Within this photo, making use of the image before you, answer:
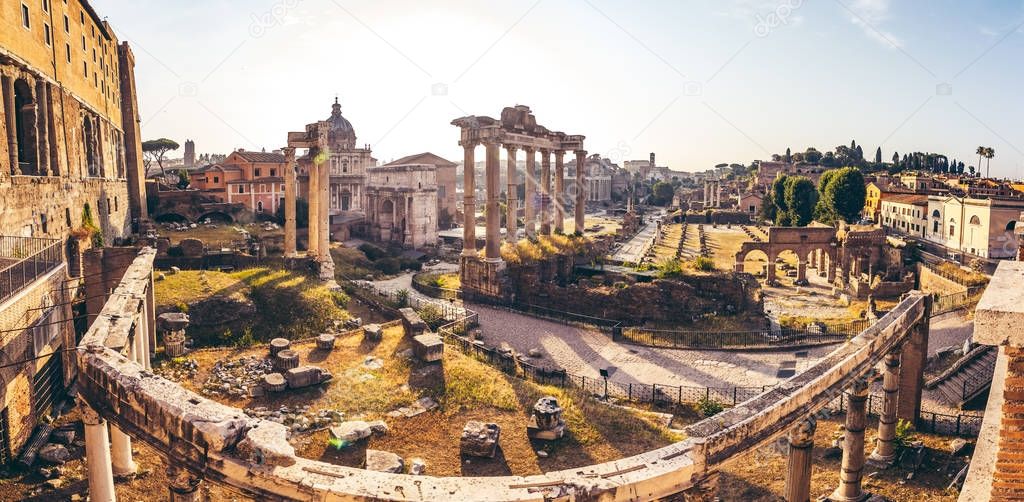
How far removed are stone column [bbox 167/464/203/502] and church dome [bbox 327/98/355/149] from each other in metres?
62.1

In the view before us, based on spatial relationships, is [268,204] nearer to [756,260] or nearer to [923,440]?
[756,260]

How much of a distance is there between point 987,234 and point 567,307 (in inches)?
1342

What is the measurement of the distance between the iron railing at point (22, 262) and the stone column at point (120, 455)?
3455mm

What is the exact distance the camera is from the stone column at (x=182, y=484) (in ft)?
30.2

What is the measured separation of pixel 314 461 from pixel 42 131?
67.3 feet

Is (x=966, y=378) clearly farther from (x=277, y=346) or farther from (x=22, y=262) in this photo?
(x=22, y=262)

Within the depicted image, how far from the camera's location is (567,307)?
2822 centimetres

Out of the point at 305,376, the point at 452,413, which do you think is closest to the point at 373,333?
the point at 305,376

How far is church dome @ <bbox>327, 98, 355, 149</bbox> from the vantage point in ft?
234

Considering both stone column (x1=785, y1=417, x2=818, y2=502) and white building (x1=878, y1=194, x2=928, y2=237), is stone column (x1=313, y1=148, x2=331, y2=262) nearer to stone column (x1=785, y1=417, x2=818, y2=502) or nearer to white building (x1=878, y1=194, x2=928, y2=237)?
stone column (x1=785, y1=417, x2=818, y2=502)

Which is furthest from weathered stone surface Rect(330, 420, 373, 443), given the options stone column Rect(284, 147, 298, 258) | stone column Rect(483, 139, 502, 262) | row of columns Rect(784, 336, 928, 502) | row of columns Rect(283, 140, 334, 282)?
stone column Rect(284, 147, 298, 258)

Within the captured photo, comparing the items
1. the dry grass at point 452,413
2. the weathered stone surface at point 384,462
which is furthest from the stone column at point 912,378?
the weathered stone surface at point 384,462

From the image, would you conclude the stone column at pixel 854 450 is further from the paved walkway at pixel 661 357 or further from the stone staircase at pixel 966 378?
the stone staircase at pixel 966 378

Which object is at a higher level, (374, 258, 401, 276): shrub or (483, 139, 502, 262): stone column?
(483, 139, 502, 262): stone column
